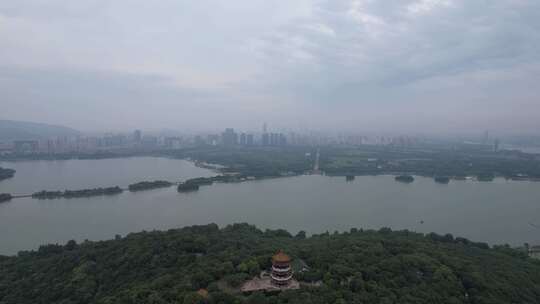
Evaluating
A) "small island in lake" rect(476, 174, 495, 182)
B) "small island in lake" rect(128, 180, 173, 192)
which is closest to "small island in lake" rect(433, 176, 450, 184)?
"small island in lake" rect(476, 174, 495, 182)

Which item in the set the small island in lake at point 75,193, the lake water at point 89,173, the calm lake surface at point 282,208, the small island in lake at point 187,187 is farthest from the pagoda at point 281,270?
the lake water at point 89,173

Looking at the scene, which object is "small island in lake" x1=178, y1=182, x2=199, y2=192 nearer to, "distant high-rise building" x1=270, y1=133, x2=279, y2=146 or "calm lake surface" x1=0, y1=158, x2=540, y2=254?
"calm lake surface" x1=0, y1=158, x2=540, y2=254

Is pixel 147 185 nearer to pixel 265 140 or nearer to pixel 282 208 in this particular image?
pixel 282 208

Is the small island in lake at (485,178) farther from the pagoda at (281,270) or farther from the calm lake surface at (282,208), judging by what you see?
the pagoda at (281,270)

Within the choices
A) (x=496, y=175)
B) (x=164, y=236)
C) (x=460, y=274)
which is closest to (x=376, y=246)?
(x=460, y=274)

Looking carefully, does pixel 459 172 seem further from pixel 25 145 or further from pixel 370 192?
pixel 25 145

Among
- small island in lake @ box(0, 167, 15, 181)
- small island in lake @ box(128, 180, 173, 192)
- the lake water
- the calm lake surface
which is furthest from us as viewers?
small island in lake @ box(0, 167, 15, 181)
